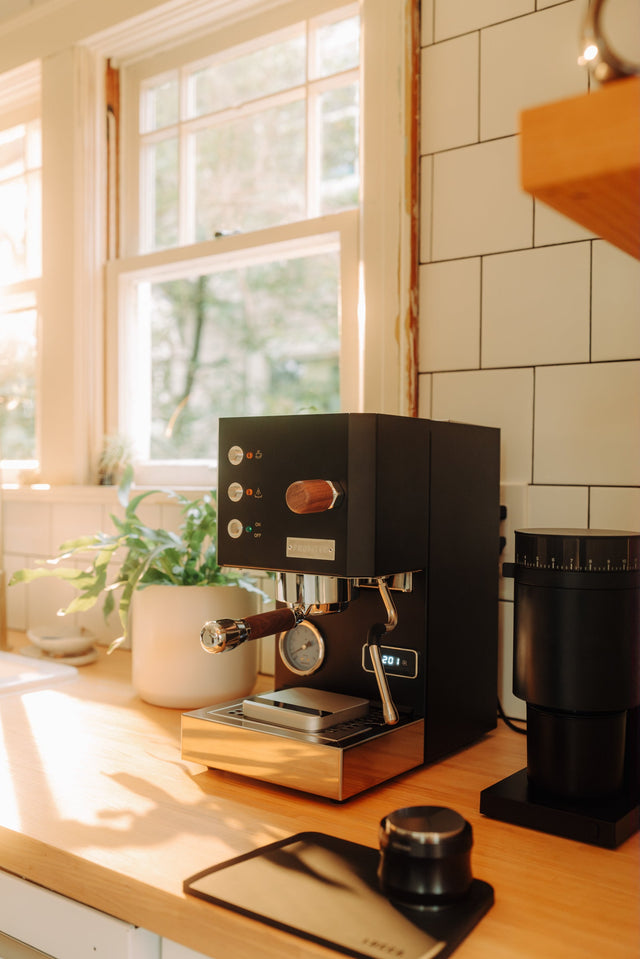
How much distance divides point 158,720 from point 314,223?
82 centimetres

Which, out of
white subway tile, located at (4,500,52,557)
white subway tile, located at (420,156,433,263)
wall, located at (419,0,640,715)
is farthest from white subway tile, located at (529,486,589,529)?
white subway tile, located at (4,500,52,557)

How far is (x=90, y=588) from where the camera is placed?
1252mm

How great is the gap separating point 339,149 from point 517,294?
1.72 ft

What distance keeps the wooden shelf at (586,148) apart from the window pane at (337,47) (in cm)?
118

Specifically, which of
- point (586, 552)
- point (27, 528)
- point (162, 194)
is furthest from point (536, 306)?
point (27, 528)

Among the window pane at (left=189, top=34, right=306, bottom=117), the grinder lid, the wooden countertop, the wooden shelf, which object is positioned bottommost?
the wooden countertop

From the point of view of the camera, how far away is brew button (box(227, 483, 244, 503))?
927 mm

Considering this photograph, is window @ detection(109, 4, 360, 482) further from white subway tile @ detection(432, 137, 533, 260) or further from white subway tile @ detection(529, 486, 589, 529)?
white subway tile @ detection(529, 486, 589, 529)

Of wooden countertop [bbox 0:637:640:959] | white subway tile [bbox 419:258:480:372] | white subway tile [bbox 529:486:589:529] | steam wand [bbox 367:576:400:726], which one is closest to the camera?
wooden countertop [bbox 0:637:640:959]

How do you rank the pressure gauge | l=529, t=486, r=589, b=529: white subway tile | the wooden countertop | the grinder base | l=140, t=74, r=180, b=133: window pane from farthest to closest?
l=140, t=74, r=180, b=133: window pane, l=529, t=486, r=589, b=529: white subway tile, the pressure gauge, the grinder base, the wooden countertop

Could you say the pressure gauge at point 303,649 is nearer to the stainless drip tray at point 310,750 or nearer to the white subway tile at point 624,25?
the stainless drip tray at point 310,750

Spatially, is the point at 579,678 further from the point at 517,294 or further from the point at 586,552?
the point at 517,294

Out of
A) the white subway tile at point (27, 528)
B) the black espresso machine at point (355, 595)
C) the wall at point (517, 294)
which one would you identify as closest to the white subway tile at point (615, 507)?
the wall at point (517, 294)

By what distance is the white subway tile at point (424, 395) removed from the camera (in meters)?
1.26
